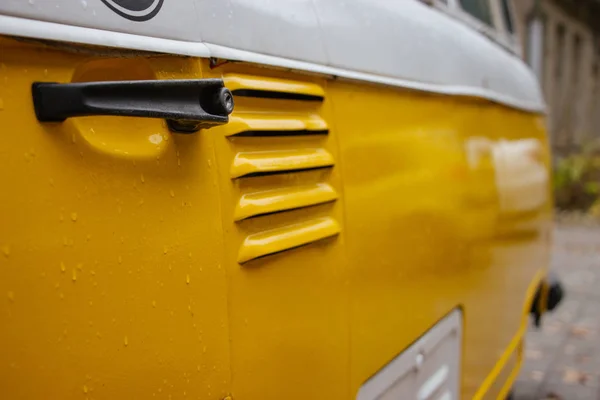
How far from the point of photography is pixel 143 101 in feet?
2.52

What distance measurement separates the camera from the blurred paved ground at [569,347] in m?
4.04

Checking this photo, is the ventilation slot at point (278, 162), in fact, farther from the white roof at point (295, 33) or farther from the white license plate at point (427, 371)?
the white license plate at point (427, 371)

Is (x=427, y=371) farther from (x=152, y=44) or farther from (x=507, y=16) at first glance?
(x=507, y=16)

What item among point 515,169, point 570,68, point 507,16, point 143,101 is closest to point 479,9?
point 515,169

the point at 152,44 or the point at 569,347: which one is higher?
the point at 152,44

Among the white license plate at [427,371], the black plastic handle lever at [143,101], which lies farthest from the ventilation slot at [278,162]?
the white license plate at [427,371]

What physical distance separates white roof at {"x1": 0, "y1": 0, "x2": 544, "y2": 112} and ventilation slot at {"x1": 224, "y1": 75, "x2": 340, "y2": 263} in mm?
54

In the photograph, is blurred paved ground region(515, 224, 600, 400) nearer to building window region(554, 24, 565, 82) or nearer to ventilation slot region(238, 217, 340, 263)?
ventilation slot region(238, 217, 340, 263)

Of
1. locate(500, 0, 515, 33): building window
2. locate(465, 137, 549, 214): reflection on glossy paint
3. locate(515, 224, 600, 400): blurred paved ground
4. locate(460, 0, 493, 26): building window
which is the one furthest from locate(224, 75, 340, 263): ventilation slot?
locate(515, 224, 600, 400): blurred paved ground

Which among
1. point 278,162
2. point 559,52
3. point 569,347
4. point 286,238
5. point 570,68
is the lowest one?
point 569,347

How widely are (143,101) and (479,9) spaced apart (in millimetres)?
2291

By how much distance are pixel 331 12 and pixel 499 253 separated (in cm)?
137

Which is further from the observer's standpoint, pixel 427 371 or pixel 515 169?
pixel 515 169

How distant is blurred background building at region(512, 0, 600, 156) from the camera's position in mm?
13461
